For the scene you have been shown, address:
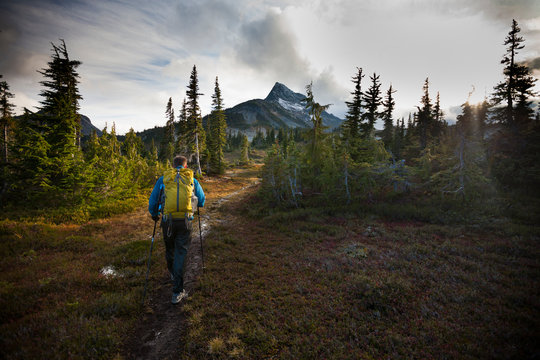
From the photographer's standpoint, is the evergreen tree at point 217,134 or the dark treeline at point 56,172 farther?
the evergreen tree at point 217,134

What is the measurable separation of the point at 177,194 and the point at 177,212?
1.62 ft

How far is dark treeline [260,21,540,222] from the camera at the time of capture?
599 inches

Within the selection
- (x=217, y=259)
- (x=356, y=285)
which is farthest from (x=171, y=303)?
(x=356, y=285)

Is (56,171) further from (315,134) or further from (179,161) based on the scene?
(315,134)

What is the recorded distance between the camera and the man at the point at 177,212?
545cm

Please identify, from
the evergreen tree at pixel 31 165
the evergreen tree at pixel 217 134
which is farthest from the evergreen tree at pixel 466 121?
the evergreen tree at pixel 217 134

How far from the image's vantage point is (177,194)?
548 cm

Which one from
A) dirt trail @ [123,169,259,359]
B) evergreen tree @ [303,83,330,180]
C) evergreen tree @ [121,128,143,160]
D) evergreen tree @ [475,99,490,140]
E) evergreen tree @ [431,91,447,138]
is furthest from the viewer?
evergreen tree @ [431,91,447,138]

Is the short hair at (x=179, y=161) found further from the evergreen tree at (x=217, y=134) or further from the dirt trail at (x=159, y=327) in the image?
the evergreen tree at (x=217, y=134)

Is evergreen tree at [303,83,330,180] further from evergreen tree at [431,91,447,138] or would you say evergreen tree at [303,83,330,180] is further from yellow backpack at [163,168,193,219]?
evergreen tree at [431,91,447,138]

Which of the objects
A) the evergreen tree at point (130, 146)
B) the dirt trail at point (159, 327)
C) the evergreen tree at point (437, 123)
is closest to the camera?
the dirt trail at point (159, 327)

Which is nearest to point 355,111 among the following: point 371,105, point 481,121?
point 371,105

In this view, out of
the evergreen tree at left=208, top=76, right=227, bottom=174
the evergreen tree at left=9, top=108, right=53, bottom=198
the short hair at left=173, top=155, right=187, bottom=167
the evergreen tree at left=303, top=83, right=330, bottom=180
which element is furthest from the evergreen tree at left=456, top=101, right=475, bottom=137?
the evergreen tree at left=208, top=76, right=227, bottom=174

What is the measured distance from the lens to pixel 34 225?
998cm
